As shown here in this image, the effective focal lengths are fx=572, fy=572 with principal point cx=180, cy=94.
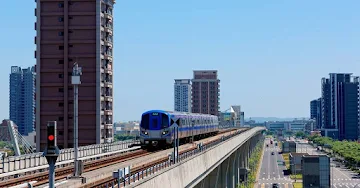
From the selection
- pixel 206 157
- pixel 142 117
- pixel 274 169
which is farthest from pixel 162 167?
pixel 274 169

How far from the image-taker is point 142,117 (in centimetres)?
5641

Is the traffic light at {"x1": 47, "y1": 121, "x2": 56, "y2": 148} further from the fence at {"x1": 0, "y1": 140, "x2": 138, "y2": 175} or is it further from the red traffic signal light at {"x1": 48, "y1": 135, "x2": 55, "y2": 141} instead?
the fence at {"x1": 0, "y1": 140, "x2": 138, "y2": 175}

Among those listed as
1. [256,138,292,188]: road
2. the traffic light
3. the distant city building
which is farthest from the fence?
[256,138,292,188]: road

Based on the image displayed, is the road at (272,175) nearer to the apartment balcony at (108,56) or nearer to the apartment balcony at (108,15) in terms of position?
the apartment balcony at (108,56)

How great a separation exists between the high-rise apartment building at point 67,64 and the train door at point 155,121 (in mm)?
28485

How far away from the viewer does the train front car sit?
54.9 m

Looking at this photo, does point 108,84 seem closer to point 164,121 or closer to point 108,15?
point 108,15

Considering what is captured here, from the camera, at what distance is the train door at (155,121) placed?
55.2 meters

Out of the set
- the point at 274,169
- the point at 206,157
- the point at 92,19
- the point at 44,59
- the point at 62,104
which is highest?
the point at 92,19

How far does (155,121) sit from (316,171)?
33.2 meters

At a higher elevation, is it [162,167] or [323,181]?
[162,167]

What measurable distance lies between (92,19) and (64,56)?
6.84 m

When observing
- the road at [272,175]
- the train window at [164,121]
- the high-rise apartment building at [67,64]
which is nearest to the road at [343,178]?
the road at [272,175]

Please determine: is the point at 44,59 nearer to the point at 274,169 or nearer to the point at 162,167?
the point at 162,167
